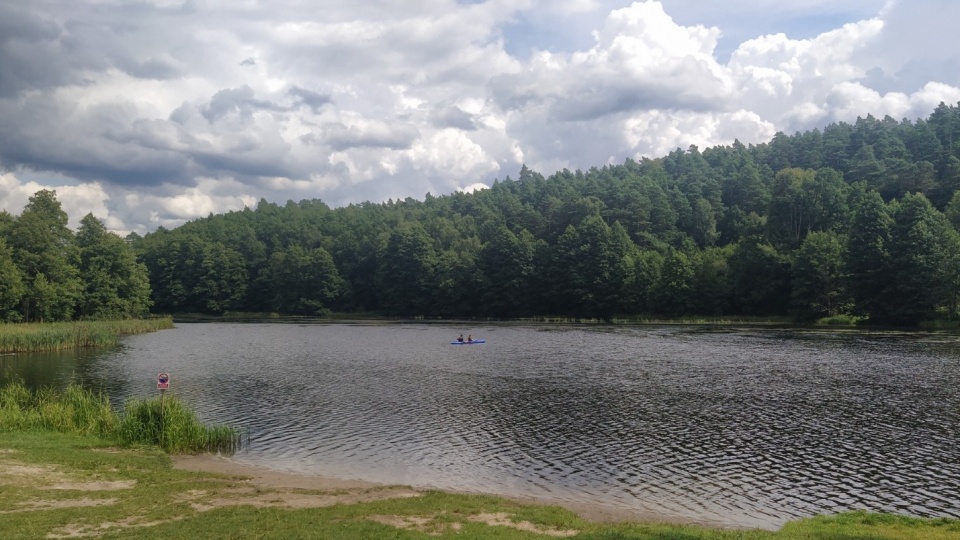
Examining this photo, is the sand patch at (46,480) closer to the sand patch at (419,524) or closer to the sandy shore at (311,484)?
the sandy shore at (311,484)

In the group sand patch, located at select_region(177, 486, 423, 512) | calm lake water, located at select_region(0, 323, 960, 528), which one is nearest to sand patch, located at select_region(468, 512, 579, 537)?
sand patch, located at select_region(177, 486, 423, 512)

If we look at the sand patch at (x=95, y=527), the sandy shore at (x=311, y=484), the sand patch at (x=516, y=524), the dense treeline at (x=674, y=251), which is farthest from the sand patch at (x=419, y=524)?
the dense treeline at (x=674, y=251)

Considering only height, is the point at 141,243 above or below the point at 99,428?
above

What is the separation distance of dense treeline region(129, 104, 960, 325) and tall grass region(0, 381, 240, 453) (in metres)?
85.6

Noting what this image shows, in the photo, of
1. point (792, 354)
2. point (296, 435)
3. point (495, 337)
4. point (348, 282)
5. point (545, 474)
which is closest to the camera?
point (545, 474)

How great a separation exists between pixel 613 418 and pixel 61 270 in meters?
77.1

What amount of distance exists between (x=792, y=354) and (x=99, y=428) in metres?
48.6

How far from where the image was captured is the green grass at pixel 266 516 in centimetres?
1268

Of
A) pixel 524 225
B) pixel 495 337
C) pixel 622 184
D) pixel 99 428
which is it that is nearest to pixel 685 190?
pixel 622 184

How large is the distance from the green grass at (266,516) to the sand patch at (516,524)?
0.09ft

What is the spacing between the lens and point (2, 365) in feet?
158

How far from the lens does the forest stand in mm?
85125

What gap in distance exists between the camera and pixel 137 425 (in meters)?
23.4

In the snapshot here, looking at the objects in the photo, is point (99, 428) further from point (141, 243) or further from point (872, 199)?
point (141, 243)
